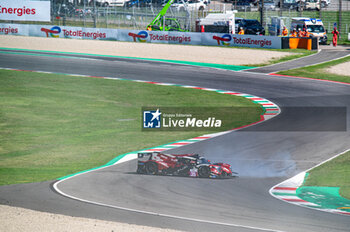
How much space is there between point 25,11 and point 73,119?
3513cm

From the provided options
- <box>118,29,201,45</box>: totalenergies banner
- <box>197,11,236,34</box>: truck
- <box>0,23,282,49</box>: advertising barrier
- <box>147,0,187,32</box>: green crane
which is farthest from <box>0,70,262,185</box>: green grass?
<box>147,0,187,32</box>: green crane

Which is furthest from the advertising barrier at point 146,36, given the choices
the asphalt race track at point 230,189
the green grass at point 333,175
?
the green grass at point 333,175

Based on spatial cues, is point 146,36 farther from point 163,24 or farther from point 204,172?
point 204,172

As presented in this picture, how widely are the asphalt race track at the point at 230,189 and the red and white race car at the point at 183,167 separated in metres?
0.26

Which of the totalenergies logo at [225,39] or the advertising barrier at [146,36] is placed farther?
the totalenergies logo at [225,39]

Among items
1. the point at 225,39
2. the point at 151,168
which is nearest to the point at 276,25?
the point at 225,39

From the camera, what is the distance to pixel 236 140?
703 inches

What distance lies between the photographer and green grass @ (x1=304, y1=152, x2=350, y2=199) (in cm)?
1330

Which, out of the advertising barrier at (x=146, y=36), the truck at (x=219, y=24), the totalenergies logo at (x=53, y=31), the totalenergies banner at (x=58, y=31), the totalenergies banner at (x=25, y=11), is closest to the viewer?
the advertising barrier at (x=146, y=36)

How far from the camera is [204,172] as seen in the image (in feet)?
45.4

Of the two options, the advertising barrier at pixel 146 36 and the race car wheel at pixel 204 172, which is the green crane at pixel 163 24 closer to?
the advertising barrier at pixel 146 36

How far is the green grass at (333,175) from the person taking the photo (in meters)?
13.3

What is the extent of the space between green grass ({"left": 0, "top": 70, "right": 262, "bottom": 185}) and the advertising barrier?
46.5ft

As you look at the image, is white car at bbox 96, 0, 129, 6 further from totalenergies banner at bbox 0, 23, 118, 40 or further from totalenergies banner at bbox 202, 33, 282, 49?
totalenergies banner at bbox 202, 33, 282, 49
